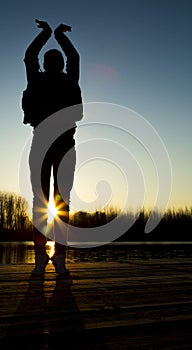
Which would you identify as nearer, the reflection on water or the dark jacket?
the dark jacket

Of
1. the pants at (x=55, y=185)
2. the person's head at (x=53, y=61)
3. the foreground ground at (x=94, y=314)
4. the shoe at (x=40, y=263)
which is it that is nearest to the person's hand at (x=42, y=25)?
the person's head at (x=53, y=61)

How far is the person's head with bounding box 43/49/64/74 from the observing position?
365 cm

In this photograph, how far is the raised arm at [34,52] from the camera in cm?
357

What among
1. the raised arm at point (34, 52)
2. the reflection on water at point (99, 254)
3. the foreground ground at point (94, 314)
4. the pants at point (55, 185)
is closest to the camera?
the foreground ground at point (94, 314)

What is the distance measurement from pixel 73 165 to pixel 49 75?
979 mm

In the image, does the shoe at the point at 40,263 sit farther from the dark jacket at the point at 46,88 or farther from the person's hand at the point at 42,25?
the person's hand at the point at 42,25

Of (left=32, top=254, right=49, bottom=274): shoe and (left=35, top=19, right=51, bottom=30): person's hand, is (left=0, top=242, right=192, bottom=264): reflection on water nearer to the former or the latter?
(left=32, top=254, right=49, bottom=274): shoe

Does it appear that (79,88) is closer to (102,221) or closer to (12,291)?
(12,291)

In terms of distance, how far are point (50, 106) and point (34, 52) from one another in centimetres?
56

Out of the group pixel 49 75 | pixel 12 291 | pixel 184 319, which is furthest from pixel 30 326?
pixel 49 75

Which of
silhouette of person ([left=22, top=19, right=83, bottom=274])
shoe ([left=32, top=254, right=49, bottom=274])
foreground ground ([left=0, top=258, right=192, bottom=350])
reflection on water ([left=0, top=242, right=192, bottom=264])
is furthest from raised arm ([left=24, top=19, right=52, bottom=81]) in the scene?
reflection on water ([left=0, top=242, right=192, bottom=264])

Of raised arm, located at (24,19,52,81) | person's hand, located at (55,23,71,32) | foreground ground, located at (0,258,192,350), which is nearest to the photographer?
foreground ground, located at (0,258,192,350)

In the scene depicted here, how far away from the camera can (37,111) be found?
11.8 ft

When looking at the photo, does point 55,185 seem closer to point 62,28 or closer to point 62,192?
point 62,192
